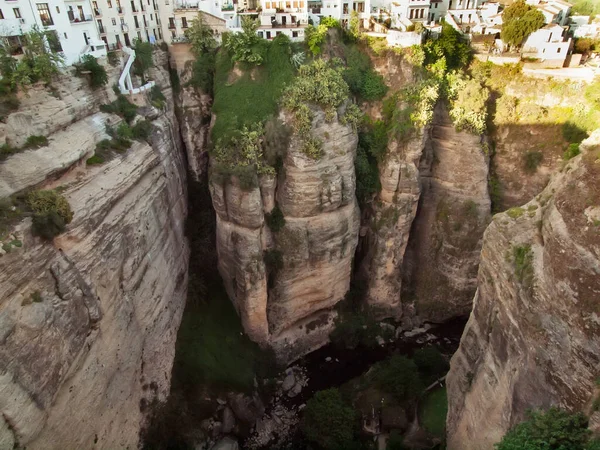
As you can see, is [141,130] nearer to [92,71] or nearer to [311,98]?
[92,71]

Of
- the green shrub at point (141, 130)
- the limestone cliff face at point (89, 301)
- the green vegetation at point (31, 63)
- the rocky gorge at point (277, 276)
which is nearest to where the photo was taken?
the rocky gorge at point (277, 276)

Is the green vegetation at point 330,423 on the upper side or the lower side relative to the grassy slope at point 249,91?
lower

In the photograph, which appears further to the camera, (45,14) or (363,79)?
(363,79)

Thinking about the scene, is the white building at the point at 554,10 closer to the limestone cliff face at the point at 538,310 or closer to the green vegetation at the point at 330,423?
the limestone cliff face at the point at 538,310

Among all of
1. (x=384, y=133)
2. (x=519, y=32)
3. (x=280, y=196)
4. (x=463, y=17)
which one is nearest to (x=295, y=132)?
(x=280, y=196)

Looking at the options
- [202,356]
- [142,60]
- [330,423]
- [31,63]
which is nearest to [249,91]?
[142,60]

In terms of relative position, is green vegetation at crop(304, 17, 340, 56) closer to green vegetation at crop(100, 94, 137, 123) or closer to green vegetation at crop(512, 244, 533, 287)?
green vegetation at crop(100, 94, 137, 123)

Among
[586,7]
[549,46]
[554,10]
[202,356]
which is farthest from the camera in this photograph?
[586,7]

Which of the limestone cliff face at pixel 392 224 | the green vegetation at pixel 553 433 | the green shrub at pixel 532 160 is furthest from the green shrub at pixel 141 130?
the green shrub at pixel 532 160
